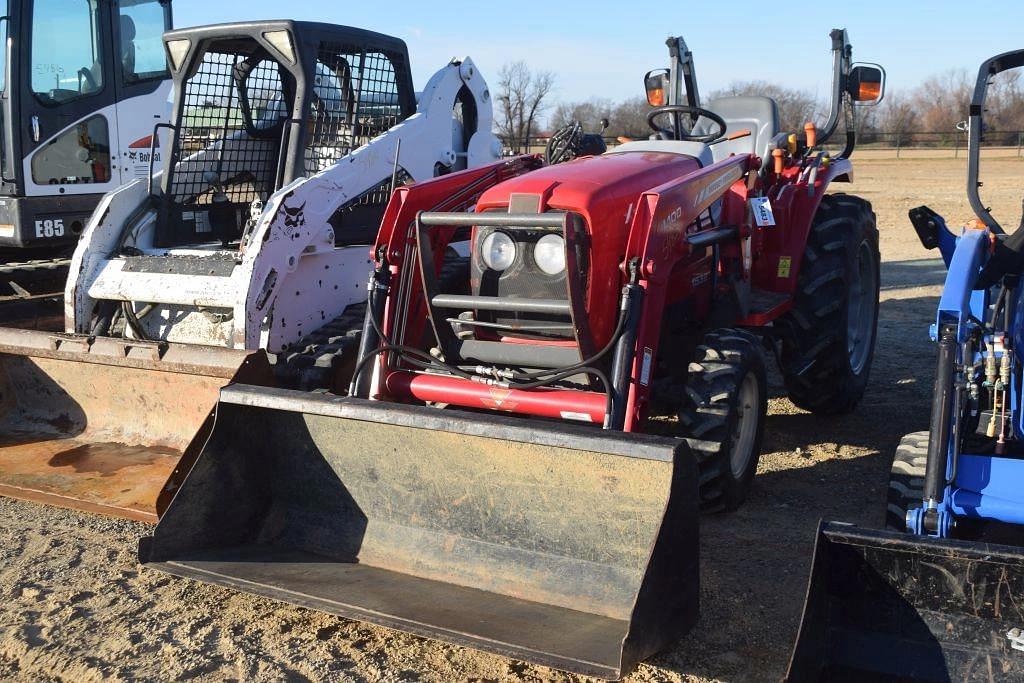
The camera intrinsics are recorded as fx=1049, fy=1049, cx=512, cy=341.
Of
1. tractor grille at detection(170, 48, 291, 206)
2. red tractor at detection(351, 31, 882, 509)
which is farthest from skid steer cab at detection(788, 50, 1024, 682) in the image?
tractor grille at detection(170, 48, 291, 206)

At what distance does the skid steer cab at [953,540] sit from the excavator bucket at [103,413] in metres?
2.61

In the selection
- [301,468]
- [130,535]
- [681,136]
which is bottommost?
[130,535]

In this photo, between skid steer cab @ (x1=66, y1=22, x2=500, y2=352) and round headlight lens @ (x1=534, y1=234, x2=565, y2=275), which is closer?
round headlight lens @ (x1=534, y1=234, x2=565, y2=275)

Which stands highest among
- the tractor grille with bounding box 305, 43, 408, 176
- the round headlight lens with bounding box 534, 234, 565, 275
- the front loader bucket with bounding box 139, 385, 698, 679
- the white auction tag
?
the tractor grille with bounding box 305, 43, 408, 176

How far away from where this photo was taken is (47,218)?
30.5ft

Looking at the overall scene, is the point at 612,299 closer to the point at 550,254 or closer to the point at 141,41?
the point at 550,254

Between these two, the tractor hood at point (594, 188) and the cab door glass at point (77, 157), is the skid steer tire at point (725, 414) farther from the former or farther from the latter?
the cab door glass at point (77, 157)

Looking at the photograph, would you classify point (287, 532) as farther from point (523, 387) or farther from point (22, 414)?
point (22, 414)

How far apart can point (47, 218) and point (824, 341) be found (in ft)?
22.5

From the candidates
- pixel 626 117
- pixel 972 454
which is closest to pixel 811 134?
pixel 972 454

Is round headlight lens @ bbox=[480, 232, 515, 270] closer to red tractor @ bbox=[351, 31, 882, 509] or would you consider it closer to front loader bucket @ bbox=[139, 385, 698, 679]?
red tractor @ bbox=[351, 31, 882, 509]

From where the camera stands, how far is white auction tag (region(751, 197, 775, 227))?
540 centimetres

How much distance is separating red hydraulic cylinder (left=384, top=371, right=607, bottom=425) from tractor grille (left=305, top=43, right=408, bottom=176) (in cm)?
233

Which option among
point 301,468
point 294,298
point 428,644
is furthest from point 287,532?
point 294,298
